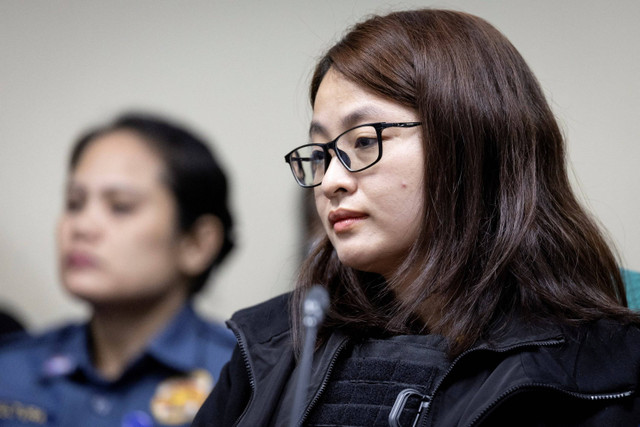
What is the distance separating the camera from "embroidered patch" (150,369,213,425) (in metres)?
2.34

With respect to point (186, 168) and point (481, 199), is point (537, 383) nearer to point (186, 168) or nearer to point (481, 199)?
point (481, 199)

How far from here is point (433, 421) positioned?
1.23m

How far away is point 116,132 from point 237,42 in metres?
0.62

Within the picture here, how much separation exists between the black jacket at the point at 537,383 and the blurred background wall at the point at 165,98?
1.36 meters

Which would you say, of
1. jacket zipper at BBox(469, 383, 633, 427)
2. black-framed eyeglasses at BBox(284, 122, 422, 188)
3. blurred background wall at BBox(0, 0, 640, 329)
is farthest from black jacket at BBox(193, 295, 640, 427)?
blurred background wall at BBox(0, 0, 640, 329)

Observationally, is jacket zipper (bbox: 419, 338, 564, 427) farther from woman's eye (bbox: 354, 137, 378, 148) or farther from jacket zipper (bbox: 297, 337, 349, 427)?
woman's eye (bbox: 354, 137, 378, 148)

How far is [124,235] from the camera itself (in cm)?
246

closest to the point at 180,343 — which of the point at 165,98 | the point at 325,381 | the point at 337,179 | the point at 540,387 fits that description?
the point at 165,98

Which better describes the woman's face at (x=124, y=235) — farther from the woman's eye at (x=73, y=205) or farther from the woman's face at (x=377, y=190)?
the woman's face at (x=377, y=190)

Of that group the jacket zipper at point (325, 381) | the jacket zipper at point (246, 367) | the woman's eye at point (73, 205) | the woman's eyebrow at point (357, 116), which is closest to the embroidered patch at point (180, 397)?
the woman's eye at point (73, 205)

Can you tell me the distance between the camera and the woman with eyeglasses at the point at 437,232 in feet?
4.20

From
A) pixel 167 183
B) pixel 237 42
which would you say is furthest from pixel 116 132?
pixel 237 42

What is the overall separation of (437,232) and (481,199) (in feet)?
0.33

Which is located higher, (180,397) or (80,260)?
(80,260)
